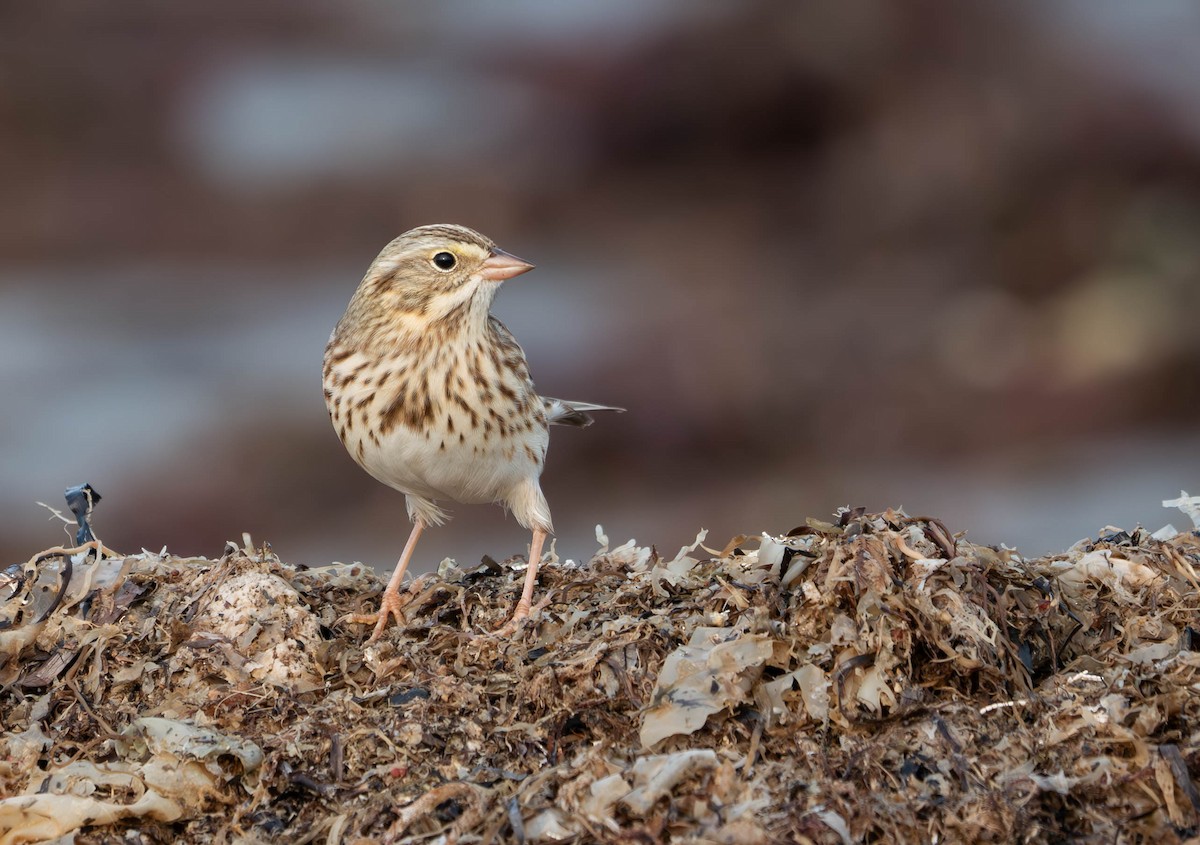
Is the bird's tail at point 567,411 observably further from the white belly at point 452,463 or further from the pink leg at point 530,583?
the pink leg at point 530,583

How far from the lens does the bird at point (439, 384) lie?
347 cm

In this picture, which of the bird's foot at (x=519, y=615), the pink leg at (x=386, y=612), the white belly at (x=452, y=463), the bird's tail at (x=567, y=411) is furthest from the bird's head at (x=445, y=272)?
the bird's foot at (x=519, y=615)

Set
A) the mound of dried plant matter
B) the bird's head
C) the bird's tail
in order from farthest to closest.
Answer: the bird's tail
the bird's head
the mound of dried plant matter

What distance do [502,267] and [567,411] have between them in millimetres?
807

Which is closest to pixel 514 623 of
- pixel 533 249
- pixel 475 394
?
pixel 475 394

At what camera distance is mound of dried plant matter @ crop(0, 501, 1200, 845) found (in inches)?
77.0

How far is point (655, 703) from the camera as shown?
2246 mm

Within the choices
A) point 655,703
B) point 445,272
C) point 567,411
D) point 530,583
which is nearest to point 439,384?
point 445,272

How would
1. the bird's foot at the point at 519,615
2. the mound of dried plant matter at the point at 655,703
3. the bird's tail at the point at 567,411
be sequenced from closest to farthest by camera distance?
the mound of dried plant matter at the point at 655,703 → the bird's foot at the point at 519,615 → the bird's tail at the point at 567,411

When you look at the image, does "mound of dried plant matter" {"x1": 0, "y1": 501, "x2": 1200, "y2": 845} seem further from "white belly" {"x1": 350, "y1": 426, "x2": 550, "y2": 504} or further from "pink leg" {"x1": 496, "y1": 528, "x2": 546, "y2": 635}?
"white belly" {"x1": 350, "y1": 426, "x2": 550, "y2": 504}

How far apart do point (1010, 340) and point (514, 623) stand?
430 centimetres

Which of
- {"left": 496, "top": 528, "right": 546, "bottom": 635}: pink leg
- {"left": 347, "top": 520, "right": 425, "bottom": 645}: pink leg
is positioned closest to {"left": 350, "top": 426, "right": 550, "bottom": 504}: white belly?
{"left": 496, "top": 528, "right": 546, "bottom": 635}: pink leg

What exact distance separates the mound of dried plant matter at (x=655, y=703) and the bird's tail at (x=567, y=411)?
1.12 meters

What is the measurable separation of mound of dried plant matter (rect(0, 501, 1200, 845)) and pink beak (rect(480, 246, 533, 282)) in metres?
0.99
